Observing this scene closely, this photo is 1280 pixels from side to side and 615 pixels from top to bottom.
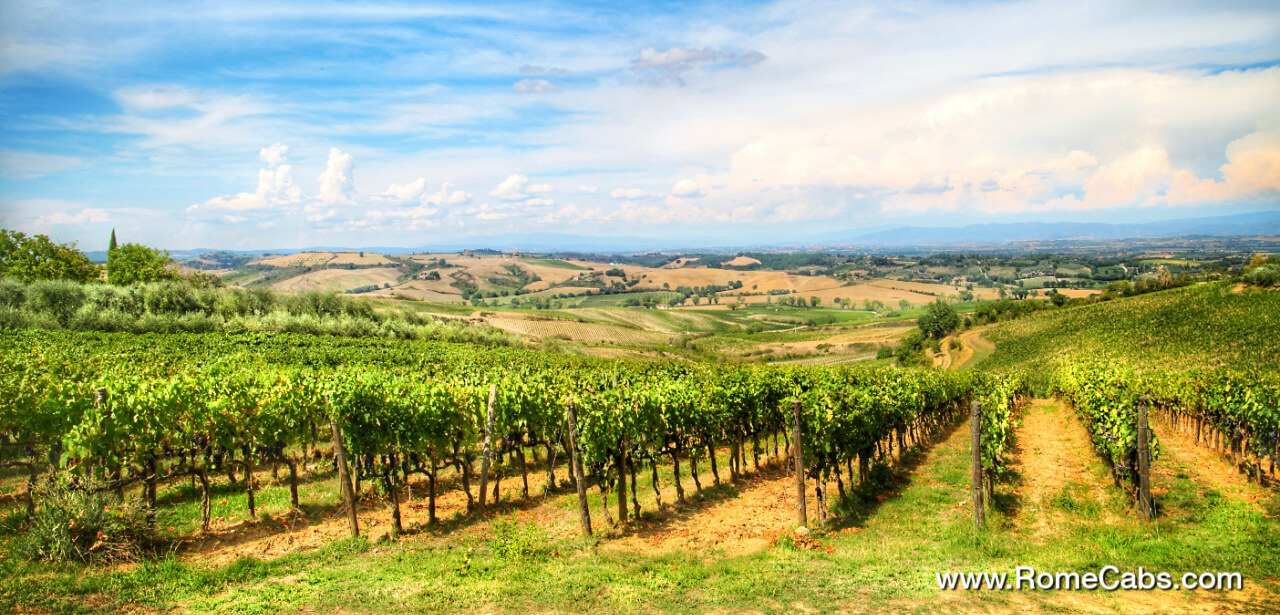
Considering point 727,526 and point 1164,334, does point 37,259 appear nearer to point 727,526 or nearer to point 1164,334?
point 727,526

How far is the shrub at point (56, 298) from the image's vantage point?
129 ft

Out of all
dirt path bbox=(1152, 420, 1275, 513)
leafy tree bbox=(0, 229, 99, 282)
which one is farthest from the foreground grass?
leafy tree bbox=(0, 229, 99, 282)

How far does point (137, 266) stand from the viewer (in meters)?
58.4

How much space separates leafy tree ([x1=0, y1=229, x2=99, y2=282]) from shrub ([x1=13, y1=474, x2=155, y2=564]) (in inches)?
2360

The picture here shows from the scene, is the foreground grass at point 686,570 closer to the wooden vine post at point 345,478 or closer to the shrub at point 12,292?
the wooden vine post at point 345,478

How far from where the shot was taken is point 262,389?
11812 mm

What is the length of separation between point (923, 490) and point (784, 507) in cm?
411

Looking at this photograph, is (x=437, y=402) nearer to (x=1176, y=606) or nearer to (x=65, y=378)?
(x=65, y=378)

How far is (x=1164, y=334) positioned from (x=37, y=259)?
104 meters

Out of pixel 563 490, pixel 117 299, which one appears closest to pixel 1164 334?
pixel 563 490

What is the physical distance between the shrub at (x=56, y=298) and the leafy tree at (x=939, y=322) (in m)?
109

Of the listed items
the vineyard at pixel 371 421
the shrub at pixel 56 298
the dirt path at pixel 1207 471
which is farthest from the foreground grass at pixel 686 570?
the shrub at pixel 56 298

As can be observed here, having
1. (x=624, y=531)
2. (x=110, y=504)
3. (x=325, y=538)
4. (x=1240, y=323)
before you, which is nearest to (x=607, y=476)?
(x=624, y=531)

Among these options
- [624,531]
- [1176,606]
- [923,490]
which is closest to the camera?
[1176,606]
